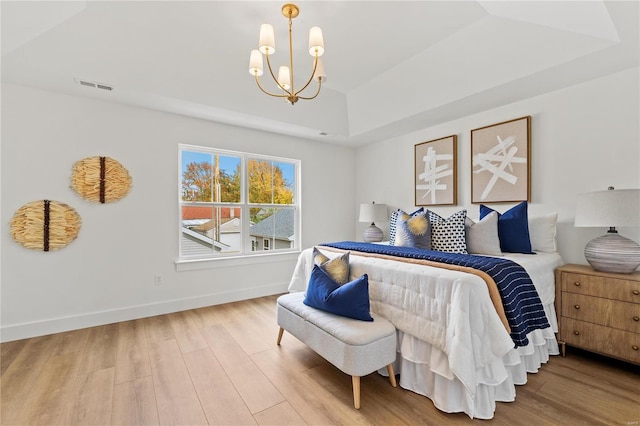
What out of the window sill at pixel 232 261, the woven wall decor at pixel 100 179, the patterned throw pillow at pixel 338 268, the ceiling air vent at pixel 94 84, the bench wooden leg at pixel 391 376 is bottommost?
the bench wooden leg at pixel 391 376

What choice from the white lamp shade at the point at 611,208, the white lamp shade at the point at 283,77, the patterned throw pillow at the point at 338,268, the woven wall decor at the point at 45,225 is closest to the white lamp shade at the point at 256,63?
the white lamp shade at the point at 283,77

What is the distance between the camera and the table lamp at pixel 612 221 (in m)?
2.05

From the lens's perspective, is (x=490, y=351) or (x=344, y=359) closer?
(x=490, y=351)

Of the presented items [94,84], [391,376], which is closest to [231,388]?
[391,376]

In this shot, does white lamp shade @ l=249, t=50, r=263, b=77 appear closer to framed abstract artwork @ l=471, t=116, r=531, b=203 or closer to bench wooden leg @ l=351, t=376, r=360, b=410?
bench wooden leg @ l=351, t=376, r=360, b=410

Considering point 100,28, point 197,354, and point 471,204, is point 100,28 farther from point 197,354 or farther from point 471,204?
point 471,204

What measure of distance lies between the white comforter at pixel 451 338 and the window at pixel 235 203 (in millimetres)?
2354

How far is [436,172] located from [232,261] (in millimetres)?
2925

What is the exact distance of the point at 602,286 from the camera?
A: 2123 millimetres

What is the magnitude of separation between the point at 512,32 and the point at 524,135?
1.05 meters

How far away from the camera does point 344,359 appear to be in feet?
5.77

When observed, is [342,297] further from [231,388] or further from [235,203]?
[235,203]

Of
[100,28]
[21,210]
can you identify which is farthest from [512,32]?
[21,210]

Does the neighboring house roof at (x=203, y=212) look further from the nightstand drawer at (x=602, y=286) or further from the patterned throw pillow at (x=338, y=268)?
the nightstand drawer at (x=602, y=286)
